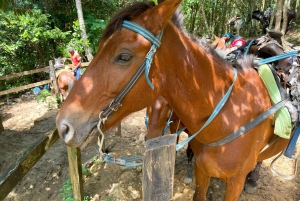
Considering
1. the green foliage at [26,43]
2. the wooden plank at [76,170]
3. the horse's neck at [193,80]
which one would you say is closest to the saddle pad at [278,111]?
the horse's neck at [193,80]

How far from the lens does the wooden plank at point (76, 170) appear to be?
3023mm

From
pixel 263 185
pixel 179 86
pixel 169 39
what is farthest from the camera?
pixel 263 185

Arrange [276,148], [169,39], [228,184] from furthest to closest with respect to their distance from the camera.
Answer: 1. [276,148]
2. [228,184]
3. [169,39]

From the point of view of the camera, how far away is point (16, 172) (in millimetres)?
1979

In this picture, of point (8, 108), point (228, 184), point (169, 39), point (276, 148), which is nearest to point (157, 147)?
point (169, 39)

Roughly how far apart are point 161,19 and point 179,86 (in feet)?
1.76

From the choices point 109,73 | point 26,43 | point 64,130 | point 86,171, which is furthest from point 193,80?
point 26,43

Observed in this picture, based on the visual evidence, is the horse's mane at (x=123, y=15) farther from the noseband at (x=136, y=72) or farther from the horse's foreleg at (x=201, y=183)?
the horse's foreleg at (x=201, y=183)

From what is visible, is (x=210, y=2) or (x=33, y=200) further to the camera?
(x=210, y=2)

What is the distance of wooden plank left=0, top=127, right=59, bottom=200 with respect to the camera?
1826 millimetres

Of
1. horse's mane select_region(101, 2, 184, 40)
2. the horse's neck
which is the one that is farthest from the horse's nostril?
the horse's neck

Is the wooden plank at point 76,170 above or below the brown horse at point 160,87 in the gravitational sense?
below

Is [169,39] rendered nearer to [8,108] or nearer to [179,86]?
[179,86]

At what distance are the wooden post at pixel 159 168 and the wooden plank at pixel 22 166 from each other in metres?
1.29
